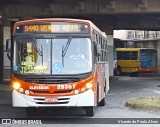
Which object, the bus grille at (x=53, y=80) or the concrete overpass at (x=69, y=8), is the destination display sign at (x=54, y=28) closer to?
the bus grille at (x=53, y=80)

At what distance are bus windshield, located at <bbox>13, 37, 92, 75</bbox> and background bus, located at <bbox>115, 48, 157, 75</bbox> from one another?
33222 millimetres

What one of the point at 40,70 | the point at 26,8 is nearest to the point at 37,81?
the point at 40,70

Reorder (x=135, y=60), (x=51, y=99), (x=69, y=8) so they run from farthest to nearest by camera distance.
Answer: (x=135, y=60), (x=69, y=8), (x=51, y=99)

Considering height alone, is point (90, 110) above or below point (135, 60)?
below

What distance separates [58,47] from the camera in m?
12.7

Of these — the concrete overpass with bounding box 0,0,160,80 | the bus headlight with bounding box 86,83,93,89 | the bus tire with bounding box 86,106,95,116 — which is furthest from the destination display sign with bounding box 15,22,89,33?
the concrete overpass with bounding box 0,0,160,80

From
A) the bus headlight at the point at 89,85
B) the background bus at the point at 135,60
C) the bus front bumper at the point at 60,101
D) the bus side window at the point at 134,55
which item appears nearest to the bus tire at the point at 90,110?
the bus front bumper at the point at 60,101

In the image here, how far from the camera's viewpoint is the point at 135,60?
45688mm

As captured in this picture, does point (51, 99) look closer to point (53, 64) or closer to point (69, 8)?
point (53, 64)

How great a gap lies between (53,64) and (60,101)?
1071mm

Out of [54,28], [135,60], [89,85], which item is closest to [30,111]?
[89,85]

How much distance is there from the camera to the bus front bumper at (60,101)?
12320 mm

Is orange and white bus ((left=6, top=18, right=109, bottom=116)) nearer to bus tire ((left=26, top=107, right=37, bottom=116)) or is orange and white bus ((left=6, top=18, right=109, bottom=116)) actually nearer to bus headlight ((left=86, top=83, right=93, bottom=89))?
bus headlight ((left=86, top=83, right=93, bottom=89))

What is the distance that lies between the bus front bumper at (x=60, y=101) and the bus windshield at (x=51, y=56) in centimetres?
68
